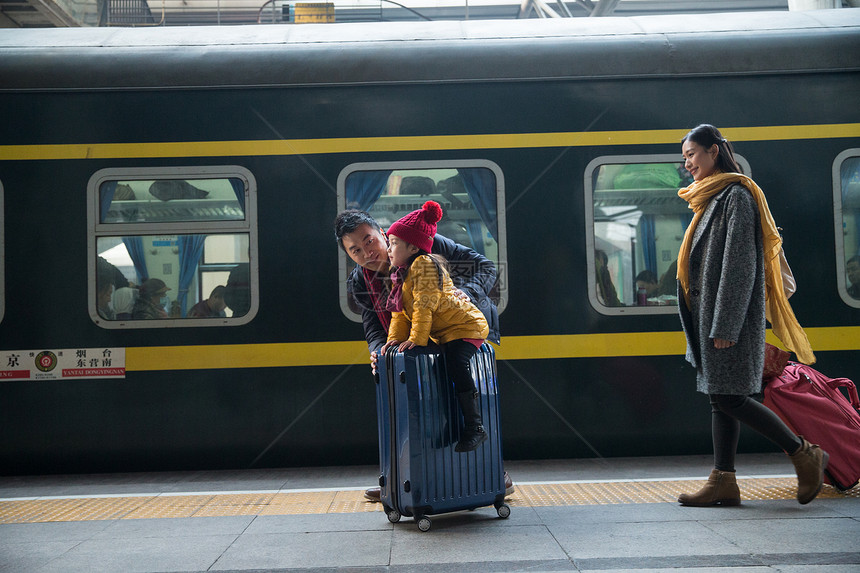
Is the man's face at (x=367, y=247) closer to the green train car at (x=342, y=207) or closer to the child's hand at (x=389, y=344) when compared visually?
the child's hand at (x=389, y=344)

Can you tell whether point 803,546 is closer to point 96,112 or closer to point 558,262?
point 558,262

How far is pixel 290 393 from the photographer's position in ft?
15.1

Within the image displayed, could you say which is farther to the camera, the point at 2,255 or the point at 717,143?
the point at 2,255

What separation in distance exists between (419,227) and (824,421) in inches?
92.5

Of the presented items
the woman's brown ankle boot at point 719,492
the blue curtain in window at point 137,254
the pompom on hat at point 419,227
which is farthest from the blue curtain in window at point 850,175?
the blue curtain in window at point 137,254

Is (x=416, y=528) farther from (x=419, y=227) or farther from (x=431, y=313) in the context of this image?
(x=419, y=227)

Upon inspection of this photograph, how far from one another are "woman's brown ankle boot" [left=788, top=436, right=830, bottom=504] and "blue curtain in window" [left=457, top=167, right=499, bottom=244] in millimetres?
2126

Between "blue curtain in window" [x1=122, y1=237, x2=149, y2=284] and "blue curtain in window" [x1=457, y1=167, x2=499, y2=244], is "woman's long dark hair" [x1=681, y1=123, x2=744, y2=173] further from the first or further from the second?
"blue curtain in window" [x1=122, y1=237, x2=149, y2=284]

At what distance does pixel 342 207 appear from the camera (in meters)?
4.68

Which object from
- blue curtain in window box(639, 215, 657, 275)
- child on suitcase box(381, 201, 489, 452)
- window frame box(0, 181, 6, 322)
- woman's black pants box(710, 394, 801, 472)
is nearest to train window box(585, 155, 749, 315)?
blue curtain in window box(639, 215, 657, 275)

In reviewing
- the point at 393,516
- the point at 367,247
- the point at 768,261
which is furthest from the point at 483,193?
the point at 393,516

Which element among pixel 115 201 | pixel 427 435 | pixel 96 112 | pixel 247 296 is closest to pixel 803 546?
pixel 427 435

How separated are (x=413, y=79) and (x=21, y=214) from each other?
2662mm

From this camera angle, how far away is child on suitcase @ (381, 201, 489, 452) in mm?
3209
